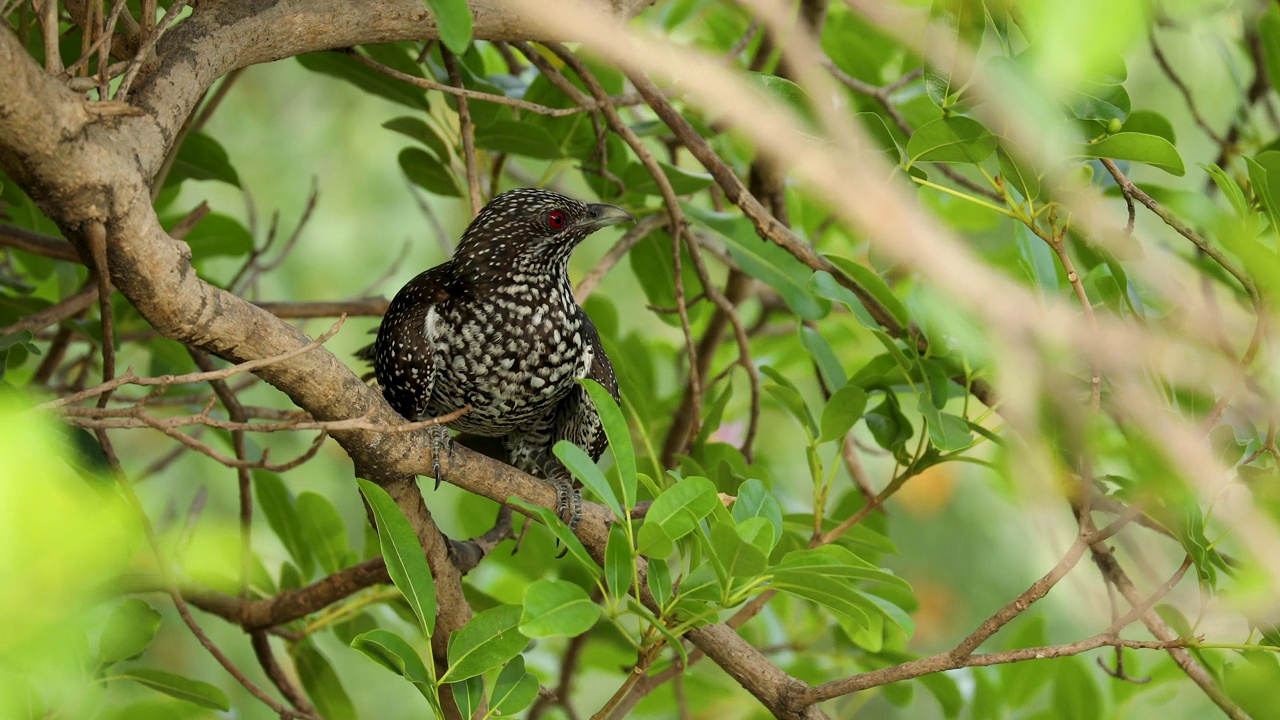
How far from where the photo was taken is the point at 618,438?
199 centimetres

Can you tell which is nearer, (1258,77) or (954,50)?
(954,50)

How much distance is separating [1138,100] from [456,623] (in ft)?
17.3

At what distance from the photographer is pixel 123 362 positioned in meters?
4.56

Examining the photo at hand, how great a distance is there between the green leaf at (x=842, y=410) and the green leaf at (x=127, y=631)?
1.61 meters

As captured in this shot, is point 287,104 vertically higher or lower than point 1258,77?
lower

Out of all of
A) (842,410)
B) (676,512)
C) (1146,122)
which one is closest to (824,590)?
(676,512)

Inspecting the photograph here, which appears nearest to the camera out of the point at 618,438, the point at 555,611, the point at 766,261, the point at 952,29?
the point at 555,611

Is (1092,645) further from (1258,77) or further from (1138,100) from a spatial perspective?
(1138,100)

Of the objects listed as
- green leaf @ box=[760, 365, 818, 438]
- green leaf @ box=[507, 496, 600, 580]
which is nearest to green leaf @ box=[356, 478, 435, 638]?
green leaf @ box=[507, 496, 600, 580]

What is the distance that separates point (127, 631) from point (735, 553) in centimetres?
138

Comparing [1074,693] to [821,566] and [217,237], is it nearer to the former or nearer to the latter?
[821,566]

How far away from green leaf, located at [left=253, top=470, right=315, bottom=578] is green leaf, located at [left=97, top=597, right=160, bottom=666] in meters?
0.69

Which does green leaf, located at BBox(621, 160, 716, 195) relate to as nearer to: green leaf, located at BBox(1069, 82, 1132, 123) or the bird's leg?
the bird's leg

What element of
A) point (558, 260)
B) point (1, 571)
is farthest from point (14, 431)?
point (558, 260)
